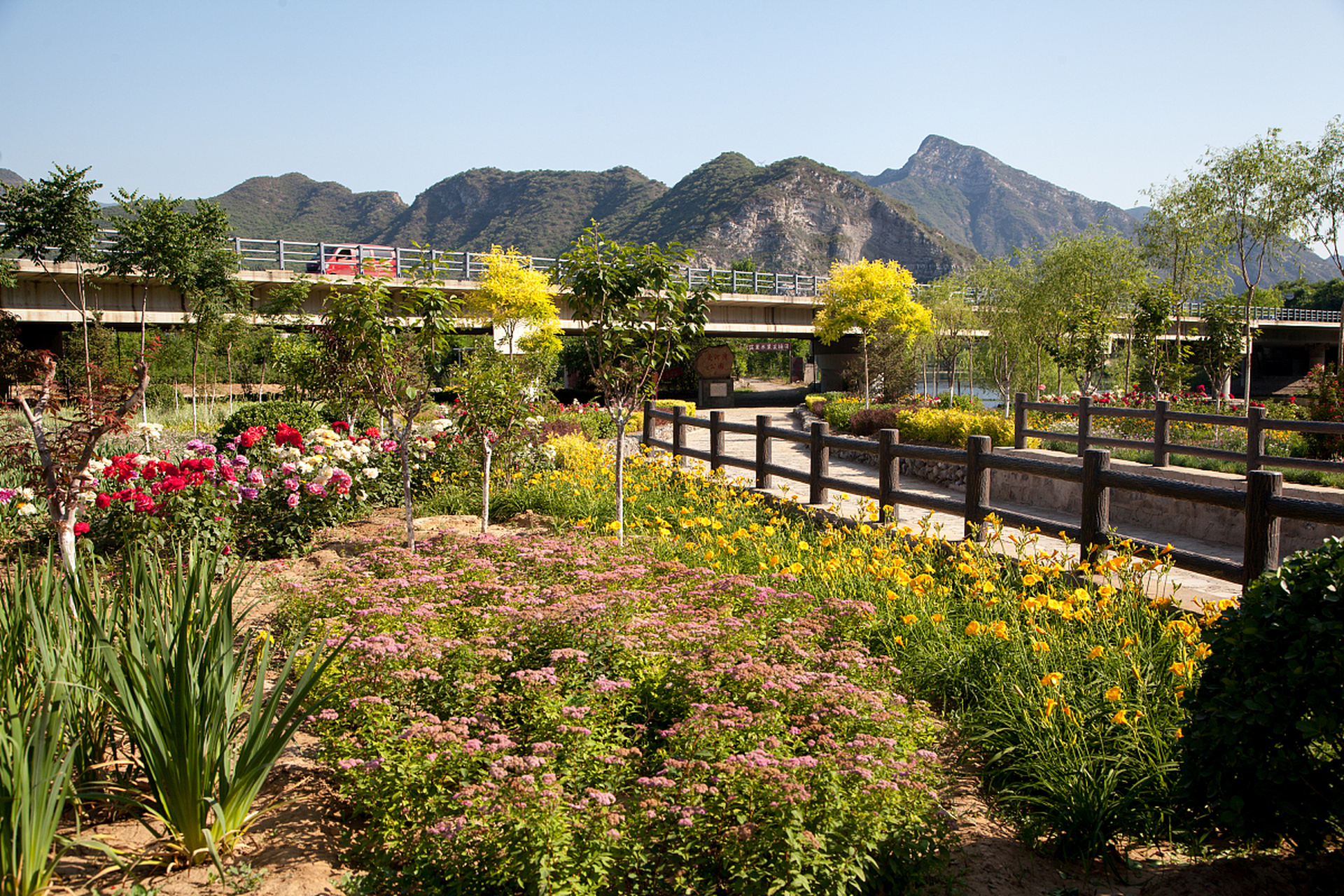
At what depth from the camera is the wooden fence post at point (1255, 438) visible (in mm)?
11117

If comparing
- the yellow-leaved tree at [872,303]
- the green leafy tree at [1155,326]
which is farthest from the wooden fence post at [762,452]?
the yellow-leaved tree at [872,303]

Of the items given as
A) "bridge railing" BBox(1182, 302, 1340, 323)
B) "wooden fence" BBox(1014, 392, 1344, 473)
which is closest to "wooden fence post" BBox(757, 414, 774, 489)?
"wooden fence" BBox(1014, 392, 1344, 473)

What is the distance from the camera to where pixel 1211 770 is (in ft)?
8.95

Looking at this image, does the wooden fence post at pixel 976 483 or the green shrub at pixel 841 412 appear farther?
the green shrub at pixel 841 412

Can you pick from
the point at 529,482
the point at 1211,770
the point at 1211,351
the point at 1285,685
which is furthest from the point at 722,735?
the point at 1211,351

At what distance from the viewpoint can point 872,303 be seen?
34.5 meters

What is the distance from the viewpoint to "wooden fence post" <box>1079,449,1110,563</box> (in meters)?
5.55

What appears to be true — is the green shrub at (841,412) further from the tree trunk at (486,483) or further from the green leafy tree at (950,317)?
the tree trunk at (486,483)

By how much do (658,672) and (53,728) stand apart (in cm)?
224

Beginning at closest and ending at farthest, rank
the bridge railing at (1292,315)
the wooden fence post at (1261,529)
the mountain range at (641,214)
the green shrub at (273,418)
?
the wooden fence post at (1261,529) < the green shrub at (273,418) < the bridge railing at (1292,315) < the mountain range at (641,214)

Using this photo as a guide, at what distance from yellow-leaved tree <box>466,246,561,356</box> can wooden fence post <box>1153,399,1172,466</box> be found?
20420 millimetres

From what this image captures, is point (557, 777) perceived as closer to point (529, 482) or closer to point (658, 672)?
point (658, 672)

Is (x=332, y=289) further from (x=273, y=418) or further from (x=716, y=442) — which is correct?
(x=273, y=418)

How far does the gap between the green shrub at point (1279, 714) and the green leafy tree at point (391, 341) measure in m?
6.31
